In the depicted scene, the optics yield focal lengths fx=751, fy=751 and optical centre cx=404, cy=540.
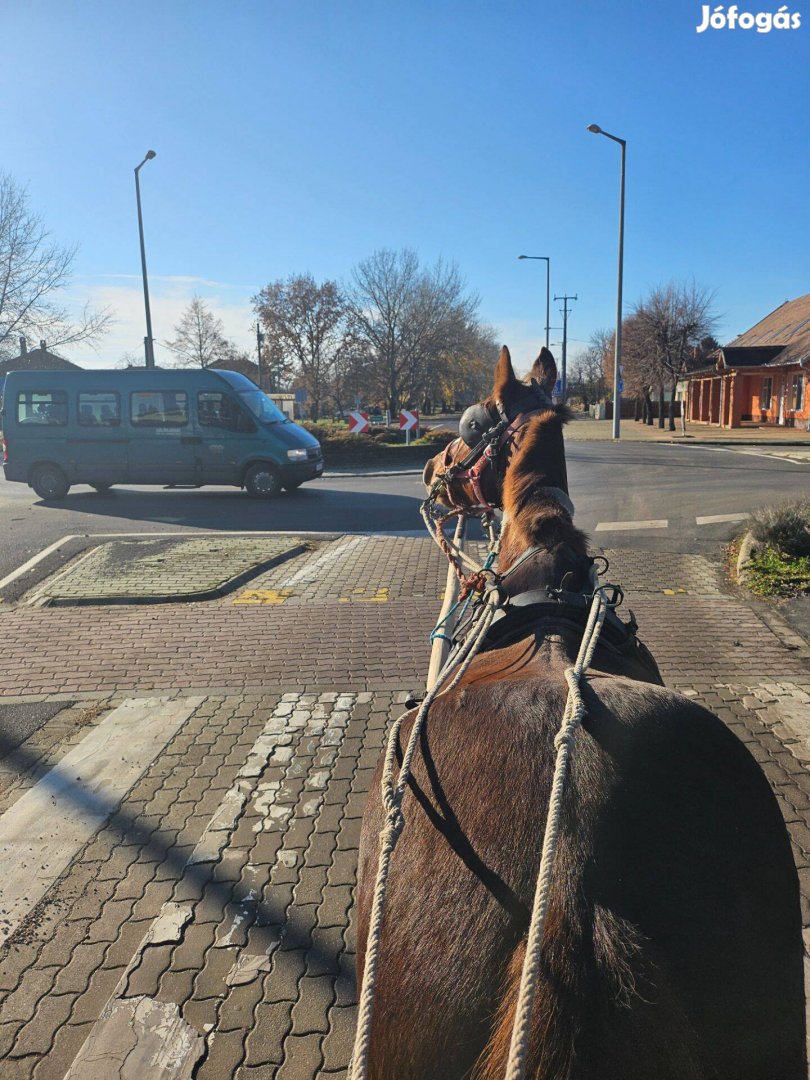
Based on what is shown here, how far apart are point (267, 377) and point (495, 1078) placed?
187ft

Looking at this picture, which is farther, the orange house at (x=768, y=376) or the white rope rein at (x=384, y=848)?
the orange house at (x=768, y=376)

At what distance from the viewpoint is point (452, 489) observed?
3.95 metres

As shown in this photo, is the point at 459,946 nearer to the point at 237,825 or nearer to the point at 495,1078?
the point at 495,1078

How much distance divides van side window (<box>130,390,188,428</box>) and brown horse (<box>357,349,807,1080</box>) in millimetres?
15490

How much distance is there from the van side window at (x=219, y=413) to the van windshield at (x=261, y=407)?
0.29 meters

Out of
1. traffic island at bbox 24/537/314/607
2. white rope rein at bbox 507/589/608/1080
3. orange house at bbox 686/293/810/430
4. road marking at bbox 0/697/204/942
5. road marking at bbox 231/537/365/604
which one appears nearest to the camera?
white rope rein at bbox 507/589/608/1080

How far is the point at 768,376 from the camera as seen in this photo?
117 ft

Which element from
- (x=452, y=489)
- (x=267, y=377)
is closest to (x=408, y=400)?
(x=267, y=377)

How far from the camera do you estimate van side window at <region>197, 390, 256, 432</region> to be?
16.1 m

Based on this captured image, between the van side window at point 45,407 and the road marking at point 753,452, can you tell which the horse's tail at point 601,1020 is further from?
the road marking at point 753,452

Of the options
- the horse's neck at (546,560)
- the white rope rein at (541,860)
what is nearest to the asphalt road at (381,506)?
the horse's neck at (546,560)

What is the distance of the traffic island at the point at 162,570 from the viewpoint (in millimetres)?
8516

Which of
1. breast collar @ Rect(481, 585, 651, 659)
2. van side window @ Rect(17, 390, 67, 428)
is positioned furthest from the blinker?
van side window @ Rect(17, 390, 67, 428)

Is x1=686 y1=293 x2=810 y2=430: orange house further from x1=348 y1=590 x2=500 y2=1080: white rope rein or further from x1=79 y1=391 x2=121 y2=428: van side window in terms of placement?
x1=348 y1=590 x2=500 y2=1080: white rope rein
